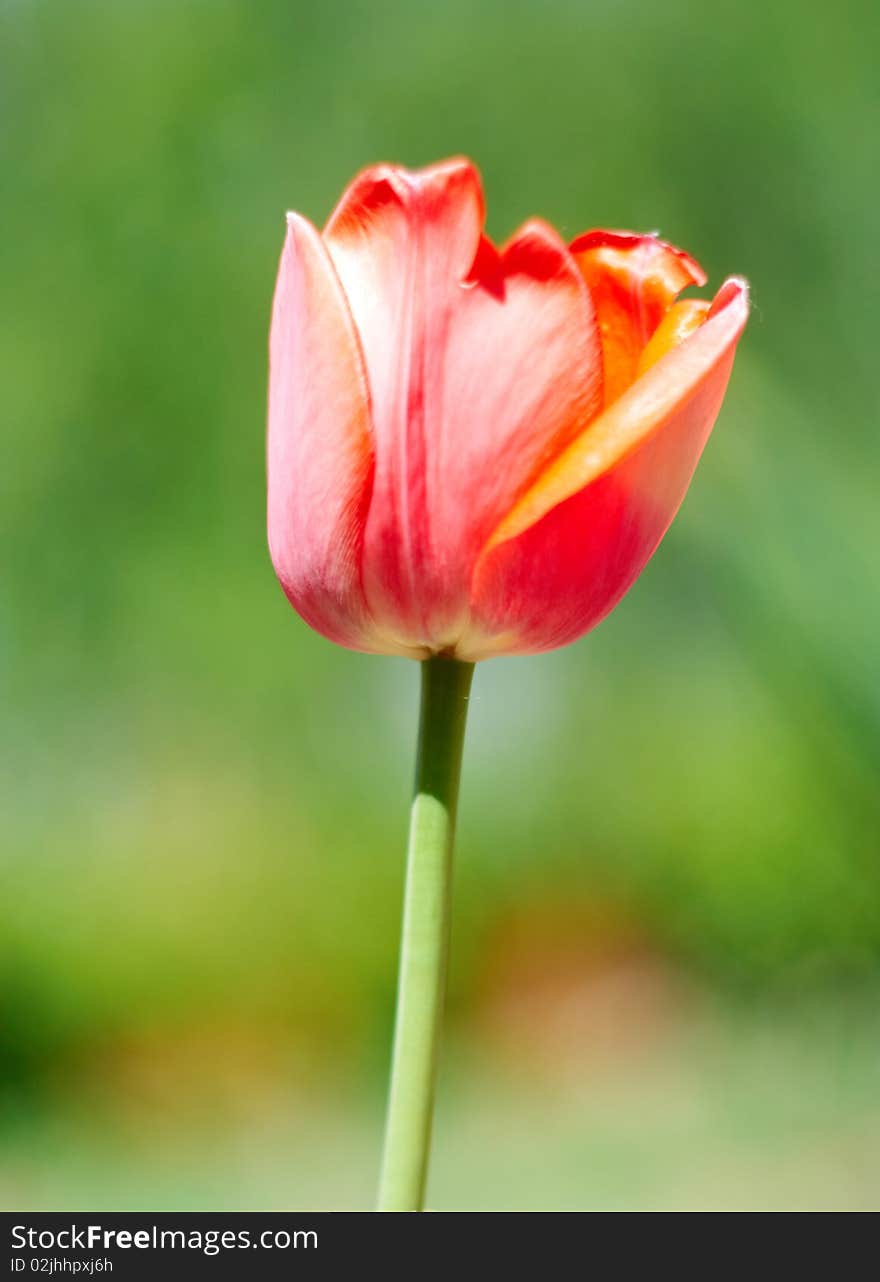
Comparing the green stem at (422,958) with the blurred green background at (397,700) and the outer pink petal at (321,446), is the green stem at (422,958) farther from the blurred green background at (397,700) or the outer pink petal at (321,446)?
the blurred green background at (397,700)

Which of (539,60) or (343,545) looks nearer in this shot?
(343,545)

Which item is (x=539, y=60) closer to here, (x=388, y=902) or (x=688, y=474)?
(x=388, y=902)

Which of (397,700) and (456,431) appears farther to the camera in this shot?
(397,700)

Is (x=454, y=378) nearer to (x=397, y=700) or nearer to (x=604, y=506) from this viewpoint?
(x=604, y=506)

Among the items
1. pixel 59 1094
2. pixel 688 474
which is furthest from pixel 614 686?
pixel 688 474

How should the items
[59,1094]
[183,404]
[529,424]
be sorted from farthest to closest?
1. [183,404]
2. [59,1094]
3. [529,424]

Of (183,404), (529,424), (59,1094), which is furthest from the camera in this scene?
(183,404)

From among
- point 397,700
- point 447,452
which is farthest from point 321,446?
point 397,700
